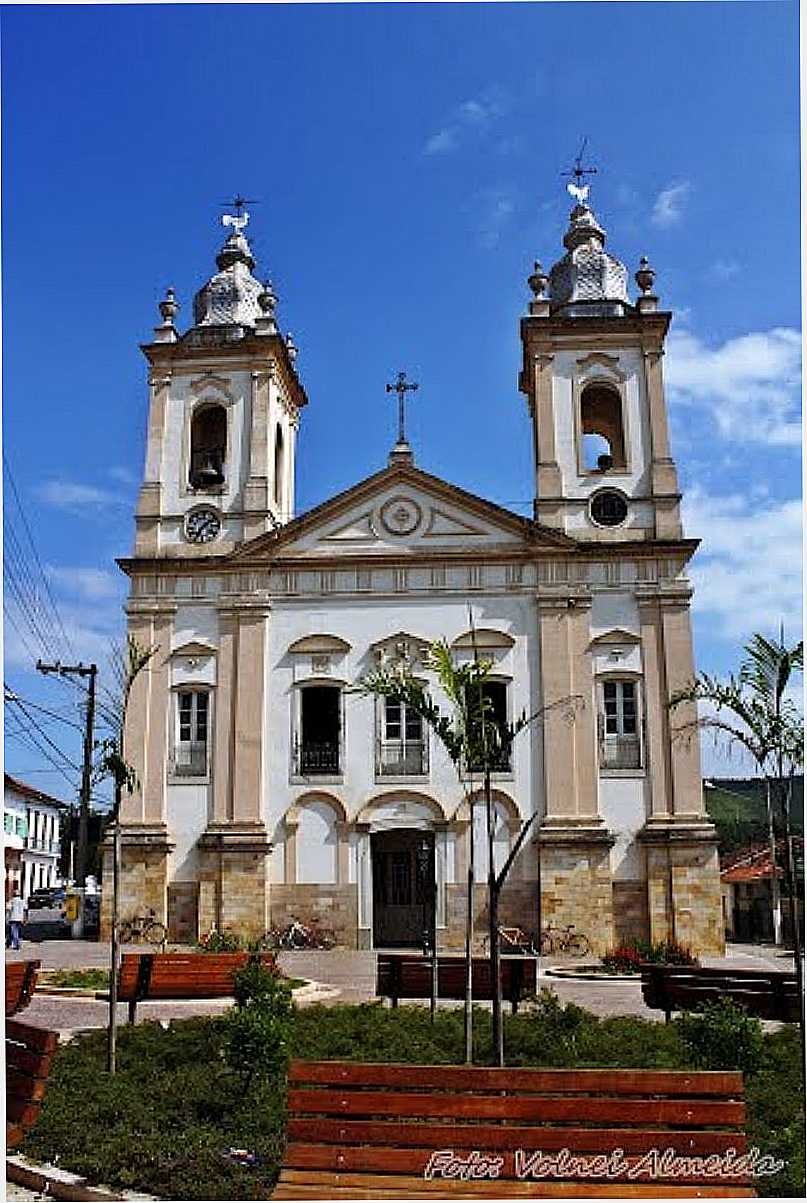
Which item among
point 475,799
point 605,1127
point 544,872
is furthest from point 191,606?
point 605,1127

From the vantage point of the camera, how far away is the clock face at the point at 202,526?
24.8 meters

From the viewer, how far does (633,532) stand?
77.8ft

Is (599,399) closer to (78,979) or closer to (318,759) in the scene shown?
(318,759)

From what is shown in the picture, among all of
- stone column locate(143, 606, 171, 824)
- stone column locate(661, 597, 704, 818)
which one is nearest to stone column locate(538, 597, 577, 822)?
stone column locate(661, 597, 704, 818)

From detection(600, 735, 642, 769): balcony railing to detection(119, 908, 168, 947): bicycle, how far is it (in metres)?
9.13

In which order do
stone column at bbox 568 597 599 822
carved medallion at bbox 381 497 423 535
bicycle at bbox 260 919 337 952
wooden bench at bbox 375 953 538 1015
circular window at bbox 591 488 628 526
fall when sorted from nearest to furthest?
wooden bench at bbox 375 953 538 1015, bicycle at bbox 260 919 337 952, stone column at bbox 568 597 599 822, circular window at bbox 591 488 628 526, carved medallion at bbox 381 497 423 535

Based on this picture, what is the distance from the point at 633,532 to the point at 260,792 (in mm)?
9237

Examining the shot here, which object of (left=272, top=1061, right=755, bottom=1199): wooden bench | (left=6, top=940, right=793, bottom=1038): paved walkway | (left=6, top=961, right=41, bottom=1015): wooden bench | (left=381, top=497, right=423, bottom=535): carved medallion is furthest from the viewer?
(left=381, top=497, right=423, bottom=535): carved medallion

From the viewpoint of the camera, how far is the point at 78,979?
1548 cm

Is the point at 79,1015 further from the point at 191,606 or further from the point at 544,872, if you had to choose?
the point at 191,606

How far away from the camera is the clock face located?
24.8 metres

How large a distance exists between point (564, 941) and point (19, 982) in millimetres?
13626

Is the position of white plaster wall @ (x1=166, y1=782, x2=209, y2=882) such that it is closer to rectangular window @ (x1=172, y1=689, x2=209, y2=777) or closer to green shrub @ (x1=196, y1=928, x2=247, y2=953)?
rectangular window @ (x1=172, y1=689, x2=209, y2=777)

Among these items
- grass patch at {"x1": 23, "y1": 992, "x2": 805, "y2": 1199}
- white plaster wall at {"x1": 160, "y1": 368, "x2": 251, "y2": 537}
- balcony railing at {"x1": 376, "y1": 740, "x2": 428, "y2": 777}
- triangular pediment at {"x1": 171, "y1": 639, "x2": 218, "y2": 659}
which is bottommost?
grass patch at {"x1": 23, "y1": 992, "x2": 805, "y2": 1199}
